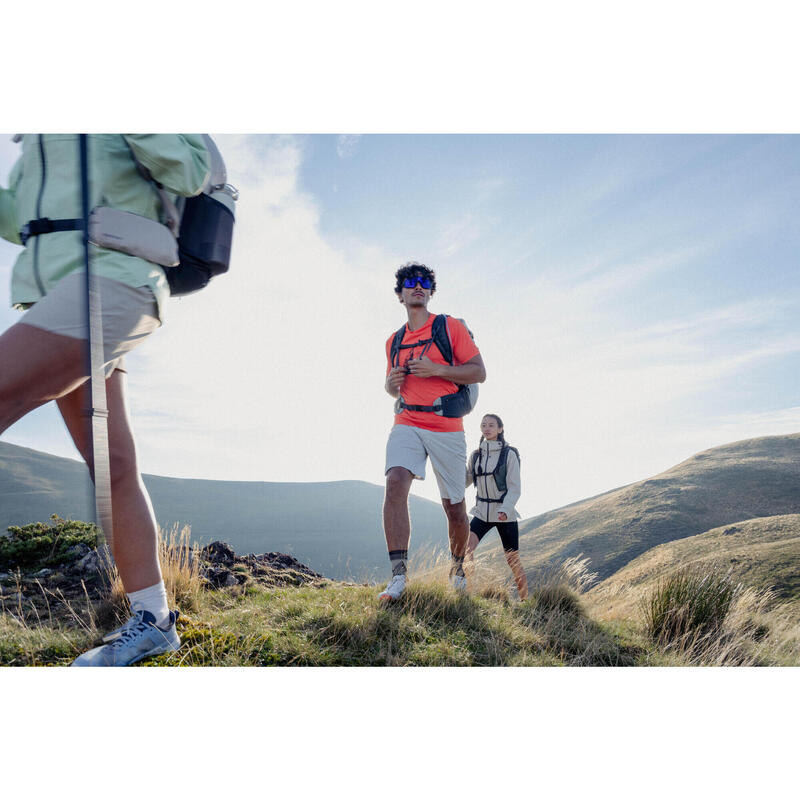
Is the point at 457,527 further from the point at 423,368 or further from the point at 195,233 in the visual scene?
the point at 195,233

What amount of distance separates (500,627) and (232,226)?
2.36 metres

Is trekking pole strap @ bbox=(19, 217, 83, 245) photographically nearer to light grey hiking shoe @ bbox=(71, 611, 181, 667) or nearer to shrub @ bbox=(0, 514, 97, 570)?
light grey hiking shoe @ bbox=(71, 611, 181, 667)

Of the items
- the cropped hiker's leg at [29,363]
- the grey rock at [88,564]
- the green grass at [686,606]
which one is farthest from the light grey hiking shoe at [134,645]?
the green grass at [686,606]

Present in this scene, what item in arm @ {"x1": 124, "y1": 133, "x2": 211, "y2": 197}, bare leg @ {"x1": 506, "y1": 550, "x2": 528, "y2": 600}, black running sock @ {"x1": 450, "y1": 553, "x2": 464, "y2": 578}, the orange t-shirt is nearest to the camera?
arm @ {"x1": 124, "y1": 133, "x2": 211, "y2": 197}

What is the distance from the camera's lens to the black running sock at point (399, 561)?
2.94m

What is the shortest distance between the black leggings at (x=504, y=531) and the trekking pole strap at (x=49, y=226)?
4.43m

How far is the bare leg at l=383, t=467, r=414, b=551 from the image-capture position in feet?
10.0

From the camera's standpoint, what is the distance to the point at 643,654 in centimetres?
267

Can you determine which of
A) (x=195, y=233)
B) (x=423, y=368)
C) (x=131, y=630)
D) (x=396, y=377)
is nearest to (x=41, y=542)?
(x=131, y=630)

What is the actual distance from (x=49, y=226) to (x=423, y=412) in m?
2.27

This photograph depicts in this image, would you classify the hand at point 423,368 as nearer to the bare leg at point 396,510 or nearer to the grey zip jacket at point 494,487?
the bare leg at point 396,510

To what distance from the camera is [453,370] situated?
10.8 ft

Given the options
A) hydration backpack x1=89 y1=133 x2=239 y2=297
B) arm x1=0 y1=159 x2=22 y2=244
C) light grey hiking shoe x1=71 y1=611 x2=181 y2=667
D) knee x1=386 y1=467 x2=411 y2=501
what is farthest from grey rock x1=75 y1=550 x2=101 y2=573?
hydration backpack x1=89 y1=133 x2=239 y2=297

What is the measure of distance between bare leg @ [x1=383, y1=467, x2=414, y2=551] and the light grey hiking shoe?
54.8 inches
